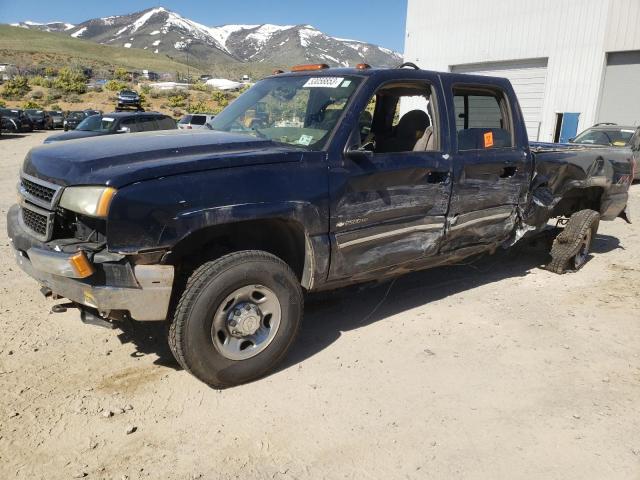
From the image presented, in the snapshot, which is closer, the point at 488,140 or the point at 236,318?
the point at 236,318

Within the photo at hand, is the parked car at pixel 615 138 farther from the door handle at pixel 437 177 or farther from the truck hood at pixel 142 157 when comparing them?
the truck hood at pixel 142 157

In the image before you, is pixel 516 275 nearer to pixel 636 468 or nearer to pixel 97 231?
pixel 636 468

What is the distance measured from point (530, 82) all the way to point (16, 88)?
43765 millimetres

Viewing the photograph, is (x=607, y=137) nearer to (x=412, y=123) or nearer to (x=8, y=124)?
(x=412, y=123)

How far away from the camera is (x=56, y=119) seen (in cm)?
3300

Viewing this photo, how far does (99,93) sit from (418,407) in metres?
52.1

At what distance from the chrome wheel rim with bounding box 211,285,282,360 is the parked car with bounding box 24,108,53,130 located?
31643 mm

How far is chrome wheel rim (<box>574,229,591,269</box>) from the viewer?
586 cm

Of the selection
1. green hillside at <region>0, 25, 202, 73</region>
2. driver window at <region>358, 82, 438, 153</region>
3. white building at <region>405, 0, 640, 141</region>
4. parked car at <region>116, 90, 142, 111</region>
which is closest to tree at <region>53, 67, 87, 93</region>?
parked car at <region>116, 90, 142, 111</region>

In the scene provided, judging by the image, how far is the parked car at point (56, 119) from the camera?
3269cm

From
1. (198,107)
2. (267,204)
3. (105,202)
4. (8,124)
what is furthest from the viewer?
(198,107)

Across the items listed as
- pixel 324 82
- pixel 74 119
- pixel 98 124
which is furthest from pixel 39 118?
pixel 324 82

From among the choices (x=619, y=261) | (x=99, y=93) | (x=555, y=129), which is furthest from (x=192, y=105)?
(x=619, y=261)

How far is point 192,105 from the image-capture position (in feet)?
146
